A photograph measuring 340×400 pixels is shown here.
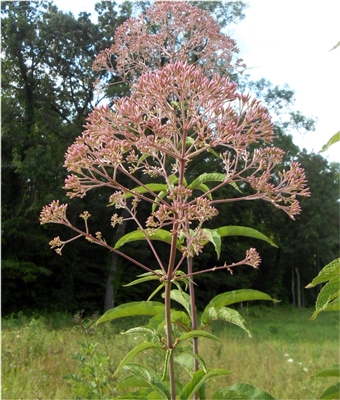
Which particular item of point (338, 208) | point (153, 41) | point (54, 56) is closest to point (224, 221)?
point (338, 208)

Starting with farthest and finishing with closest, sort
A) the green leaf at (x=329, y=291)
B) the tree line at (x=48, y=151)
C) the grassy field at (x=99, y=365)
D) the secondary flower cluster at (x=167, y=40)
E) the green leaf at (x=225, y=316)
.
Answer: the tree line at (x=48, y=151)
the grassy field at (x=99, y=365)
the secondary flower cluster at (x=167, y=40)
the green leaf at (x=225, y=316)
the green leaf at (x=329, y=291)

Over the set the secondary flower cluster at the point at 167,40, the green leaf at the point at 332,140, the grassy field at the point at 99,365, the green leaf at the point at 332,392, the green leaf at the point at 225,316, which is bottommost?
the grassy field at the point at 99,365

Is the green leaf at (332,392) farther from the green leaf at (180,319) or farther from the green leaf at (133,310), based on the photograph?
the green leaf at (133,310)

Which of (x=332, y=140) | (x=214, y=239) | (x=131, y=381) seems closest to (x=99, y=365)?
(x=131, y=381)

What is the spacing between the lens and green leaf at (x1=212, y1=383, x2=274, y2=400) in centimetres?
124

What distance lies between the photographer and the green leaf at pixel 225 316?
47.1 inches

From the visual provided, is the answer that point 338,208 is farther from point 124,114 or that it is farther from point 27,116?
point 124,114

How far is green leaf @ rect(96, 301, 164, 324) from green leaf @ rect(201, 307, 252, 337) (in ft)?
0.47

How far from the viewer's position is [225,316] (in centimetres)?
128

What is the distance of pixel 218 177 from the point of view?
1.39 metres

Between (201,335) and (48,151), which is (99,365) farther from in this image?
(48,151)

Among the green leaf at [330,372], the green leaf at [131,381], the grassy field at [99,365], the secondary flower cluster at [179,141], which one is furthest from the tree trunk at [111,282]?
the secondary flower cluster at [179,141]

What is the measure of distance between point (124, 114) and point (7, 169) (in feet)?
46.4

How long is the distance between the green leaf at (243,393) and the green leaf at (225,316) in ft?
0.57
